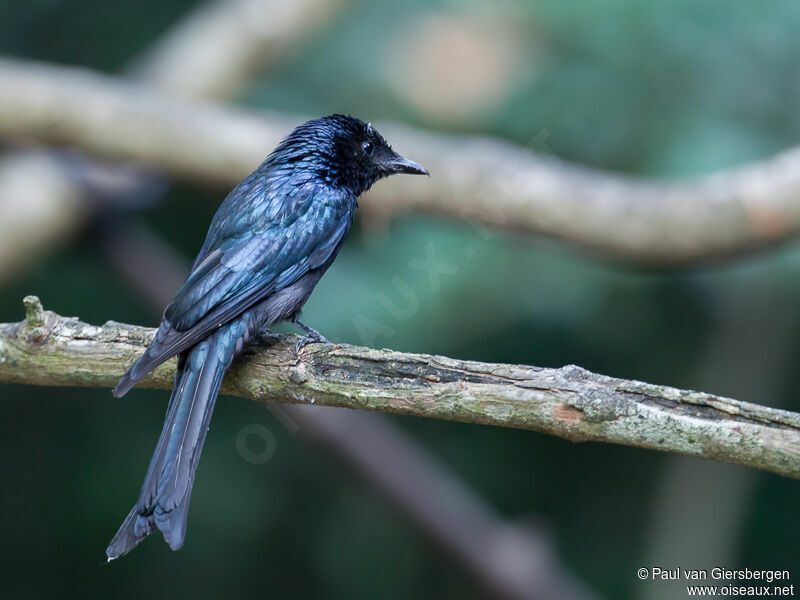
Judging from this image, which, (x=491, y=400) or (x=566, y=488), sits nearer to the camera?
(x=491, y=400)

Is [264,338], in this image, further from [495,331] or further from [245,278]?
[495,331]

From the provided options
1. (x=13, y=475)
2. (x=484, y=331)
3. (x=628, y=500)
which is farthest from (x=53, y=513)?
(x=628, y=500)

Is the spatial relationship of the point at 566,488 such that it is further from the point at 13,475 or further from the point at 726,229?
the point at 13,475

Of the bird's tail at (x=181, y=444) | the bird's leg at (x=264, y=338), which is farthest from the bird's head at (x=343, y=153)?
the bird's tail at (x=181, y=444)

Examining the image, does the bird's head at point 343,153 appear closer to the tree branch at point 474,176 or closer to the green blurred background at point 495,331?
the tree branch at point 474,176

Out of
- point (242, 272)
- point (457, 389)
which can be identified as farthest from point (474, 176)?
point (457, 389)

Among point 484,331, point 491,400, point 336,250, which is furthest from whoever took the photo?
point 484,331
